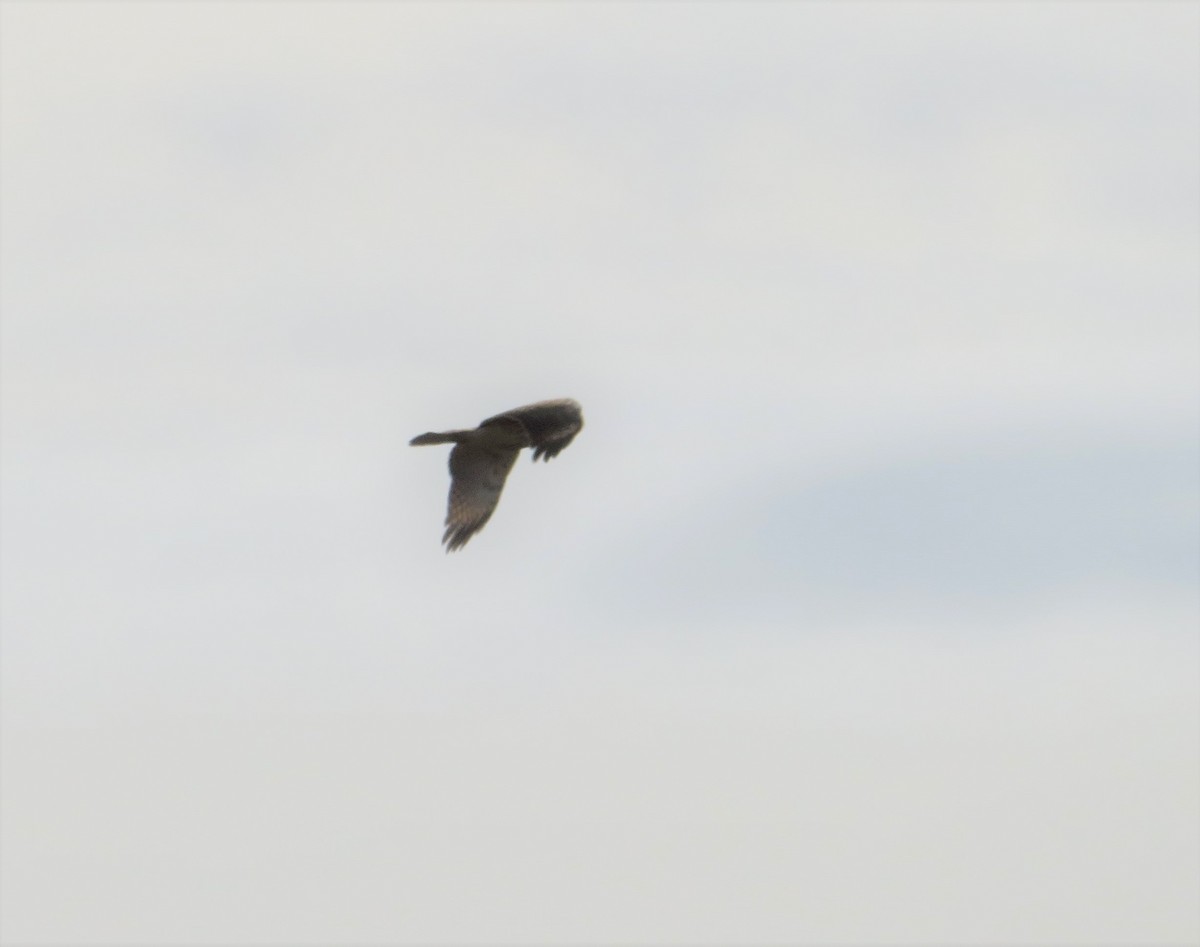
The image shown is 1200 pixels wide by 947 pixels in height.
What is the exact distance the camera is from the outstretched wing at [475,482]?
2158cm

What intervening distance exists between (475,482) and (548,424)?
1766 millimetres

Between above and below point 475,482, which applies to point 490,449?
above

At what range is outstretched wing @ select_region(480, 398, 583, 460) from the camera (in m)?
21.3

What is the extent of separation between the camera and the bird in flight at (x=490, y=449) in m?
21.3

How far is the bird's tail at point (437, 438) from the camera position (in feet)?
68.4

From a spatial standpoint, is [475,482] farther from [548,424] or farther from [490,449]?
[548,424]

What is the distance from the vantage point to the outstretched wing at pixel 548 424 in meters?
21.3

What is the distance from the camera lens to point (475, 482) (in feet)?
71.5

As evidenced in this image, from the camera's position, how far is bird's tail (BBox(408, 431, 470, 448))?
821 inches

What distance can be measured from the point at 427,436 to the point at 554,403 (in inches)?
95.8

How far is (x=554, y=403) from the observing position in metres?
21.7

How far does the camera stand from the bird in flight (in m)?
21.3

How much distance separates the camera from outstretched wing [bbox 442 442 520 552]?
21.6m

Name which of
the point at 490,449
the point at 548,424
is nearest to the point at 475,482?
the point at 490,449
